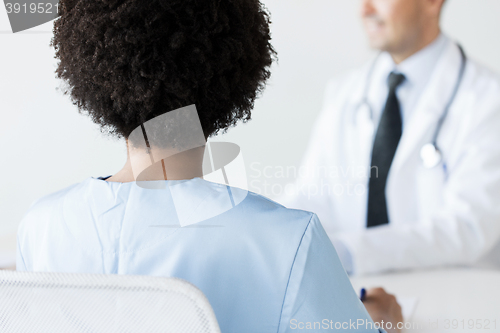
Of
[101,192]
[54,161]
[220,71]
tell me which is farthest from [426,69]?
[54,161]

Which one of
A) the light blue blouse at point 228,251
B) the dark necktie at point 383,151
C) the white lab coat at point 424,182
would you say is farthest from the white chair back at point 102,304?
the dark necktie at point 383,151

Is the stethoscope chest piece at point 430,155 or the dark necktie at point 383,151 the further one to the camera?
the dark necktie at point 383,151

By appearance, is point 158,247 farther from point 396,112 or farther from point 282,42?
point 282,42

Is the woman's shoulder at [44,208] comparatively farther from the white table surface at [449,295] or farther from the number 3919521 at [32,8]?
the number 3919521 at [32,8]

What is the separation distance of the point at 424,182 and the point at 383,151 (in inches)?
6.8

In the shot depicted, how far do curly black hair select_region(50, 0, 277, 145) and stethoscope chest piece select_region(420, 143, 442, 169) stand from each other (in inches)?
37.5

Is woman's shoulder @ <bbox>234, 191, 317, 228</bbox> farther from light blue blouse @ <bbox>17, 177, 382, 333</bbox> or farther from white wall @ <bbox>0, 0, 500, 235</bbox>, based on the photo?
white wall @ <bbox>0, 0, 500, 235</bbox>

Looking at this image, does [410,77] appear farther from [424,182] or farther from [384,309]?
[384,309]

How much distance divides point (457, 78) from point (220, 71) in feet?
3.60

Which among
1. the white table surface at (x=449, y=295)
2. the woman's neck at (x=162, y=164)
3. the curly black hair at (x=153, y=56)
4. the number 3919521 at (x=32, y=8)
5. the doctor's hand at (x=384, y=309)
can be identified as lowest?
the white table surface at (x=449, y=295)

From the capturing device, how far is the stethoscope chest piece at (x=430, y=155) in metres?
1.28

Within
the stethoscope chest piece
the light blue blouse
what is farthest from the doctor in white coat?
the light blue blouse

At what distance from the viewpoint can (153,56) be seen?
17.3 inches

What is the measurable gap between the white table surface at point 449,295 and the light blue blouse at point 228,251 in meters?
0.37
